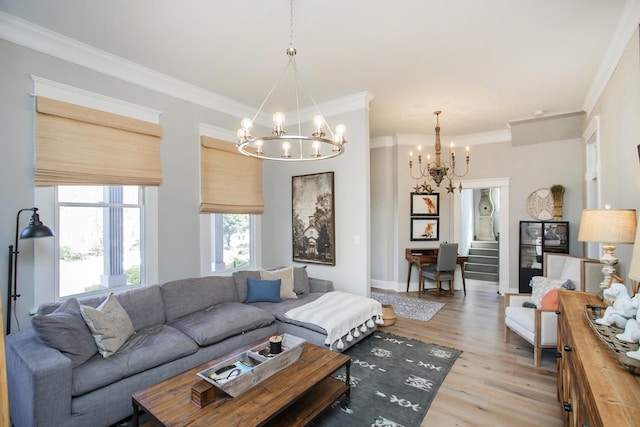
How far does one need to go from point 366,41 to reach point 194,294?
310 centimetres

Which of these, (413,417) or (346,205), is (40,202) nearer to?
(346,205)

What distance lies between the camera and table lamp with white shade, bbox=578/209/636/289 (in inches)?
86.6

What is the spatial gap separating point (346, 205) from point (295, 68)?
1873 mm

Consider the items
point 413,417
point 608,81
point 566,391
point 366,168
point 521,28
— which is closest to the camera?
point 566,391

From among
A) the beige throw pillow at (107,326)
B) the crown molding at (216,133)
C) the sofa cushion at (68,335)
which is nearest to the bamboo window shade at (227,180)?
the crown molding at (216,133)

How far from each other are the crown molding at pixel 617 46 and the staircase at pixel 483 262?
14.7 feet

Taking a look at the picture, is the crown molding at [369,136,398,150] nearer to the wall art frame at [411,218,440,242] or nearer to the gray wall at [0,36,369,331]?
the wall art frame at [411,218,440,242]

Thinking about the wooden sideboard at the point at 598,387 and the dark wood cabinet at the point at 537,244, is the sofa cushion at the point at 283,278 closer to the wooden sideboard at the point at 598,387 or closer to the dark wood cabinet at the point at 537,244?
the wooden sideboard at the point at 598,387

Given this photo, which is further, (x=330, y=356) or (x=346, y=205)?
(x=346, y=205)

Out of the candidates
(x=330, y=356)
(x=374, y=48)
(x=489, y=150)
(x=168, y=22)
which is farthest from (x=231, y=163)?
(x=489, y=150)

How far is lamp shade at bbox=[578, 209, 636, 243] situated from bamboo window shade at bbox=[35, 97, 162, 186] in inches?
162

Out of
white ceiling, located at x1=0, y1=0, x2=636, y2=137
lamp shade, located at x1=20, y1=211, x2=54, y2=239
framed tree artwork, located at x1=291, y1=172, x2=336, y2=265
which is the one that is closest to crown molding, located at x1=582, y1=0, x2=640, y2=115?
white ceiling, located at x1=0, y1=0, x2=636, y2=137

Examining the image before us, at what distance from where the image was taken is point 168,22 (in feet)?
8.29

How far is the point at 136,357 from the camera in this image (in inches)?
89.8
